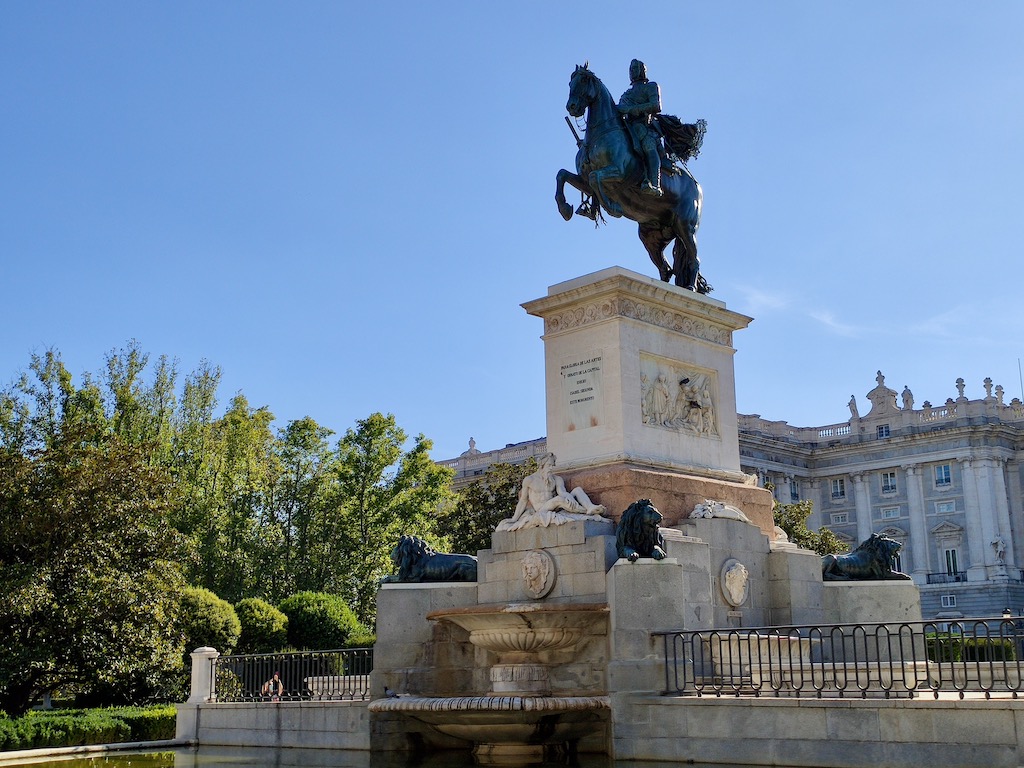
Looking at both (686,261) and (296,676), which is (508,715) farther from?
(686,261)

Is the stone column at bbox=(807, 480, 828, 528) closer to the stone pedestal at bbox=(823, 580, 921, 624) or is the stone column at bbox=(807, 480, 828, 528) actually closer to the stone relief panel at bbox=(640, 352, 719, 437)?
the stone pedestal at bbox=(823, 580, 921, 624)

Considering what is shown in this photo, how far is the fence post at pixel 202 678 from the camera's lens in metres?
19.7

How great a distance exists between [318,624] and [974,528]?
68164mm

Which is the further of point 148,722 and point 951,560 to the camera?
point 951,560

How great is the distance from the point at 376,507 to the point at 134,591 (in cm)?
1675

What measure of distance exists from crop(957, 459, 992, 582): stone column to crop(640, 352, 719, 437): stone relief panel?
244 ft

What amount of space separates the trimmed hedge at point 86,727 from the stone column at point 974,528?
7410 centimetres

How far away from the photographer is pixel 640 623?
13750 millimetres

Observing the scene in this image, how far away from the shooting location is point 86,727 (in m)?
20.3

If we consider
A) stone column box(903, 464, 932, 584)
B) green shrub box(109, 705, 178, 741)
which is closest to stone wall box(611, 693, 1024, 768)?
green shrub box(109, 705, 178, 741)

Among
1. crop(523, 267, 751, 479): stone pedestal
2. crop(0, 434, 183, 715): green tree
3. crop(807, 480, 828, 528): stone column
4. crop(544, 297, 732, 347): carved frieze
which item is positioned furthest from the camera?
crop(807, 480, 828, 528): stone column

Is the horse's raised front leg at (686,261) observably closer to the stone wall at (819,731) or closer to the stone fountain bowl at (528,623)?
the stone fountain bowl at (528,623)

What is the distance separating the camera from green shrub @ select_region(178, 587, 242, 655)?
90.2ft

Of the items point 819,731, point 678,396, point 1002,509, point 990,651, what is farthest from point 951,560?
point 819,731
